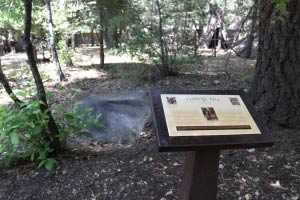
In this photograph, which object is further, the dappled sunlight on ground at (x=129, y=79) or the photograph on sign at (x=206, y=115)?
the dappled sunlight on ground at (x=129, y=79)

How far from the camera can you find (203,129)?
1610 millimetres

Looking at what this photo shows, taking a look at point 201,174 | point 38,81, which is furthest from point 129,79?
point 201,174

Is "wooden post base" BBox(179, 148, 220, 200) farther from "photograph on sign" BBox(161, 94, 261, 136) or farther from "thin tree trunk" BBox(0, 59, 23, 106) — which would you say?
"thin tree trunk" BBox(0, 59, 23, 106)

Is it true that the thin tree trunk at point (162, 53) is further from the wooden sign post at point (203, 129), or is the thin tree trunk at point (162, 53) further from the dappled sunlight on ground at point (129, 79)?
the wooden sign post at point (203, 129)

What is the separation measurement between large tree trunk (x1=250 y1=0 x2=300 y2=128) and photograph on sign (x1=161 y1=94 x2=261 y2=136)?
1238 millimetres

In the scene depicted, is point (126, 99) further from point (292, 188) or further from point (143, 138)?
point (292, 188)

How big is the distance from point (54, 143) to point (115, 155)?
0.59 meters

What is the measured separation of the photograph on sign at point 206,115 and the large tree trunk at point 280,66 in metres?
1.24

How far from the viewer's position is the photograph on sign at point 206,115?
5.27 ft

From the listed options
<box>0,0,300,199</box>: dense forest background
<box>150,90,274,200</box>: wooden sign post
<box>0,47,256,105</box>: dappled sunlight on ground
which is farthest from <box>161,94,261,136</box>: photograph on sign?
<box>0,47,256,105</box>: dappled sunlight on ground

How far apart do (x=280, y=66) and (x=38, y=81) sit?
2347mm

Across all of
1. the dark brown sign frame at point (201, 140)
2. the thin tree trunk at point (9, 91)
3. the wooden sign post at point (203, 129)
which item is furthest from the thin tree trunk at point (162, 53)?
→ the dark brown sign frame at point (201, 140)

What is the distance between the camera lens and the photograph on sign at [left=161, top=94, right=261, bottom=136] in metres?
1.61

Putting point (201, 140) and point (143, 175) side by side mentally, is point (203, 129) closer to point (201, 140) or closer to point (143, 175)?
point (201, 140)
